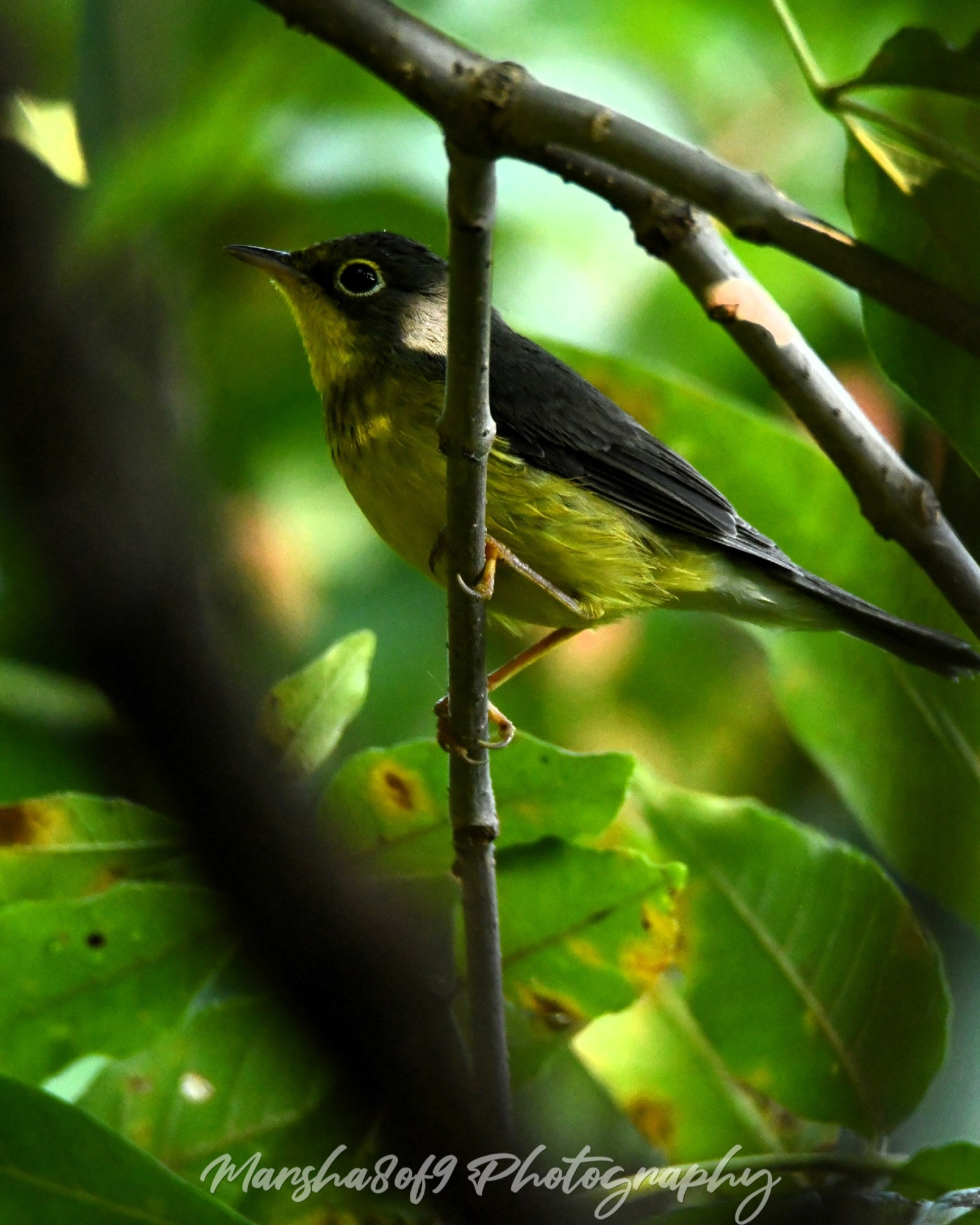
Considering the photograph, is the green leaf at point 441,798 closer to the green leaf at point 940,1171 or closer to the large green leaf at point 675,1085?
the large green leaf at point 675,1085

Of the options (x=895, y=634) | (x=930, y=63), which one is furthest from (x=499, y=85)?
(x=895, y=634)

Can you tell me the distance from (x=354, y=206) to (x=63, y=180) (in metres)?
1.12

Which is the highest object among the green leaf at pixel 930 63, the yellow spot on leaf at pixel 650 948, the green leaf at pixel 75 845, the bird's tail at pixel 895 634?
the green leaf at pixel 930 63

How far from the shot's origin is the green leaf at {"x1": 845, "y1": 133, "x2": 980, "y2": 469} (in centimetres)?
229

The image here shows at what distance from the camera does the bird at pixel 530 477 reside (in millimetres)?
3326

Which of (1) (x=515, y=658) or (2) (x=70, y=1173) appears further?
(1) (x=515, y=658)

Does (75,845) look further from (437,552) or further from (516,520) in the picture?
(516,520)

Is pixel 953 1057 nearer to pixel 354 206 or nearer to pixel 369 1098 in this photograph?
pixel 369 1098

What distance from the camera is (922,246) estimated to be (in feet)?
7.61

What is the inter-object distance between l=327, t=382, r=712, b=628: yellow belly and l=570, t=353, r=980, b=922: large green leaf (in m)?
0.33

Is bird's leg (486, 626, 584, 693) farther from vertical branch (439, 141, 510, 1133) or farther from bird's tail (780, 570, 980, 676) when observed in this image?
vertical branch (439, 141, 510, 1133)

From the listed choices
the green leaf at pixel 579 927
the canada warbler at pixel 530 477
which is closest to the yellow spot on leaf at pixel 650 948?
the green leaf at pixel 579 927

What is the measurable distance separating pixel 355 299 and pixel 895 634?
5.47 feet

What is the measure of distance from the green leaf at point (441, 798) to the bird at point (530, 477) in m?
0.64
